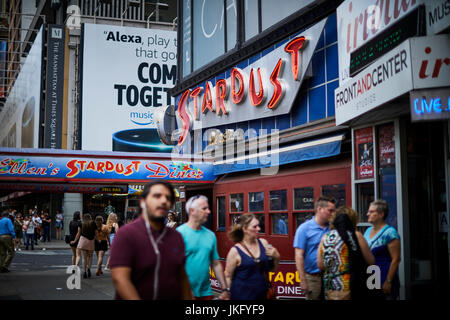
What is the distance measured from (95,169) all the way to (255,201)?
494 cm

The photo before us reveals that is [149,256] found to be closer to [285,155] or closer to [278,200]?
[285,155]

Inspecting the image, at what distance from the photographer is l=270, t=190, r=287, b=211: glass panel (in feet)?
44.4

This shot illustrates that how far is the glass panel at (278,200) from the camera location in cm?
1355

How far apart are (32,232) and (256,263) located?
82.4 ft

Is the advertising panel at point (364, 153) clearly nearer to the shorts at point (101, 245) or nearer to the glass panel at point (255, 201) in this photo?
the glass panel at point (255, 201)

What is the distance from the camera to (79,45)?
47.2 m

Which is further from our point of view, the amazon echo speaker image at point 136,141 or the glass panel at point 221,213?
the amazon echo speaker image at point 136,141

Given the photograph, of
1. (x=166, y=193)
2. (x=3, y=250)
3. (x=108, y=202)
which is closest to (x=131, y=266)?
(x=166, y=193)

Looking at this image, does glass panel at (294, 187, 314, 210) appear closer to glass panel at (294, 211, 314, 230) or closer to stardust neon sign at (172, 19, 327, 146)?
glass panel at (294, 211, 314, 230)

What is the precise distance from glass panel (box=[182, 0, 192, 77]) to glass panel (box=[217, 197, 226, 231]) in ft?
21.5

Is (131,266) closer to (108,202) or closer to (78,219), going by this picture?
(78,219)

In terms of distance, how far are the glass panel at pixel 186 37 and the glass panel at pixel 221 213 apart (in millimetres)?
6542

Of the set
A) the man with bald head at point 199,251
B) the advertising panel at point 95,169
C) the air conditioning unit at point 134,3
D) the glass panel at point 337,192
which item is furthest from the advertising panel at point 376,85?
the air conditioning unit at point 134,3

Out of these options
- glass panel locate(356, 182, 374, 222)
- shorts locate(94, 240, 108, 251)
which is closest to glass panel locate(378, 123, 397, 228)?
glass panel locate(356, 182, 374, 222)
